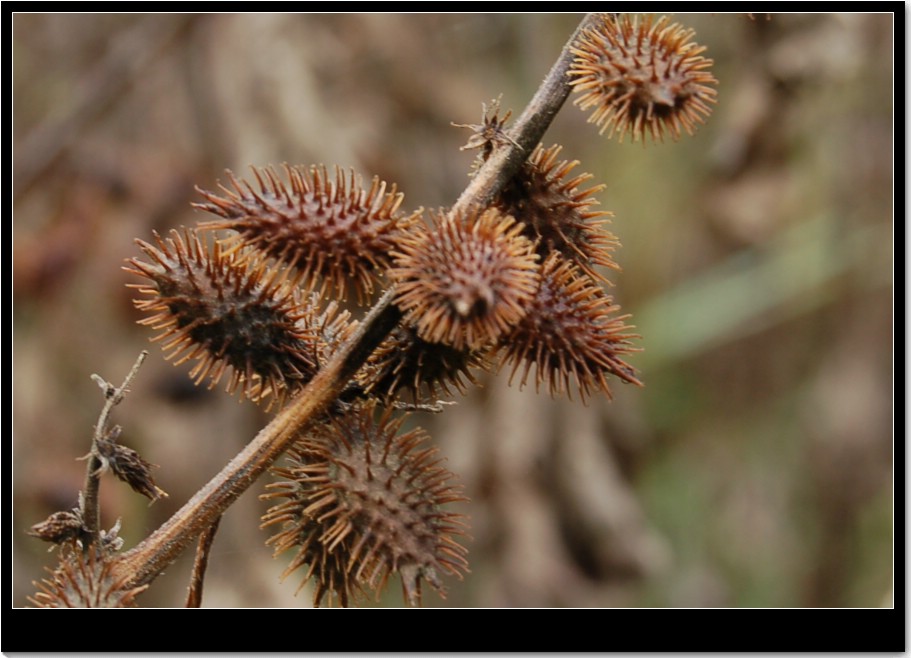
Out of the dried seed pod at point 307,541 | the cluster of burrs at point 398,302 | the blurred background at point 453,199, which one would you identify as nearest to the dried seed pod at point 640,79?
the cluster of burrs at point 398,302

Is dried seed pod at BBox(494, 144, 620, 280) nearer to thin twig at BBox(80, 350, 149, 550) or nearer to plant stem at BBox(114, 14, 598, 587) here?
plant stem at BBox(114, 14, 598, 587)

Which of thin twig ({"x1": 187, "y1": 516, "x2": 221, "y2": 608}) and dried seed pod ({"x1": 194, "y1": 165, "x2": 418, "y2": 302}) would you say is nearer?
dried seed pod ({"x1": 194, "y1": 165, "x2": 418, "y2": 302})

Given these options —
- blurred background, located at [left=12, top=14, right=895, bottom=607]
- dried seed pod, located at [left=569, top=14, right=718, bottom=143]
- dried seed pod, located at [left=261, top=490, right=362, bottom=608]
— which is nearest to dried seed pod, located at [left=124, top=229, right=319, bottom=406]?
dried seed pod, located at [left=261, top=490, right=362, bottom=608]

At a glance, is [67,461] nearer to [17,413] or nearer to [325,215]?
[17,413]

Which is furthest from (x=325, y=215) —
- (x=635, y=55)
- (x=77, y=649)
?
(x=77, y=649)

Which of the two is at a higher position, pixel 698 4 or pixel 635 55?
pixel 698 4

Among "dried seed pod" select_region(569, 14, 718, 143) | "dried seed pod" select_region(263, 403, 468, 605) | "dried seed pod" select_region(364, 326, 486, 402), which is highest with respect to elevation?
"dried seed pod" select_region(569, 14, 718, 143)
